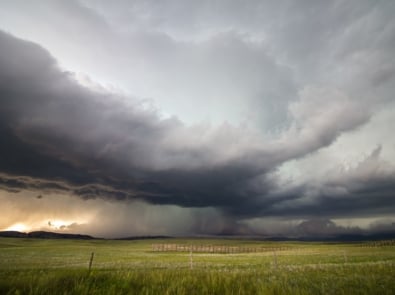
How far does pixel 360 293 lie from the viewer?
213 inches

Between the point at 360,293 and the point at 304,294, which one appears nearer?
the point at 304,294

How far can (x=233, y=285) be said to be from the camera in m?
5.76

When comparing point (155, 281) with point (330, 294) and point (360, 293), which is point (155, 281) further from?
point (360, 293)

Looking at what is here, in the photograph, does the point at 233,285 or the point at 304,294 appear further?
the point at 233,285

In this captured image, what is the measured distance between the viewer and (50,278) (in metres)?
5.63

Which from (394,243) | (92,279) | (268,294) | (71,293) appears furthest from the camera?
(394,243)

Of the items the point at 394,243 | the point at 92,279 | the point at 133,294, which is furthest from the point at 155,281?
the point at 394,243

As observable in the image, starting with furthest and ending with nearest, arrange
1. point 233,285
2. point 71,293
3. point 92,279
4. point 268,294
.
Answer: point 92,279, point 233,285, point 71,293, point 268,294

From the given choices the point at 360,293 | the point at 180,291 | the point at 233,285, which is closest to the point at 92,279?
the point at 180,291

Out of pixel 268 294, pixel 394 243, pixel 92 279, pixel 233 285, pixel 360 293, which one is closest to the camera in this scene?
pixel 268 294

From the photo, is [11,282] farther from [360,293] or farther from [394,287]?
[394,287]

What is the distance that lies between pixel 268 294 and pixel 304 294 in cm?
75

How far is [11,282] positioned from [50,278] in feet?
2.30

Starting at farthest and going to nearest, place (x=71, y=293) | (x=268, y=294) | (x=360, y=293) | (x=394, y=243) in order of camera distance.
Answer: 1. (x=394, y=243)
2. (x=360, y=293)
3. (x=71, y=293)
4. (x=268, y=294)
